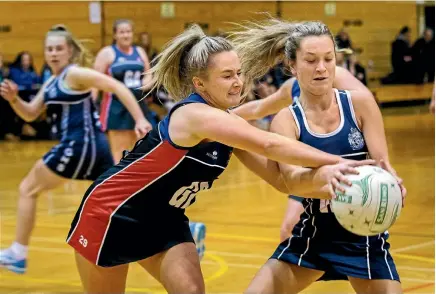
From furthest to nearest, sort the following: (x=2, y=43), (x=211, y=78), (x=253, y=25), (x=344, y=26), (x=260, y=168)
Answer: (x=344, y=26) < (x=2, y=43) < (x=253, y=25) < (x=260, y=168) < (x=211, y=78)

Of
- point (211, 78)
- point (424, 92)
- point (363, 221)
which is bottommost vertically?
point (424, 92)

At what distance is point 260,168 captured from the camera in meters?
3.93

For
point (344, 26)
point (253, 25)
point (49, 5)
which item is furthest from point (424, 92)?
point (253, 25)

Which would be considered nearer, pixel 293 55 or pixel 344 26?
pixel 293 55

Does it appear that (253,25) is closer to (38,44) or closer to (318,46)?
(318,46)

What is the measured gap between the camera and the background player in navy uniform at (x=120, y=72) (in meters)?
8.89

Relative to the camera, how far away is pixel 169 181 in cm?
370

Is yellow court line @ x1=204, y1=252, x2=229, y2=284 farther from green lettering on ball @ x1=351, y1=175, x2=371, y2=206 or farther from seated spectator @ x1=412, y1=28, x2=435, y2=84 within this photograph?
seated spectator @ x1=412, y1=28, x2=435, y2=84

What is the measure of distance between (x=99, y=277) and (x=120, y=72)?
546 cm

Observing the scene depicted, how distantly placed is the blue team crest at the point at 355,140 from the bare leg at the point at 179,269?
0.78 meters

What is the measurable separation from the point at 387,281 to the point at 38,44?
12.7m

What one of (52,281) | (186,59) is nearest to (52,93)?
(52,281)

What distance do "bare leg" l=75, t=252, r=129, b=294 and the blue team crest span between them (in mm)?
1080

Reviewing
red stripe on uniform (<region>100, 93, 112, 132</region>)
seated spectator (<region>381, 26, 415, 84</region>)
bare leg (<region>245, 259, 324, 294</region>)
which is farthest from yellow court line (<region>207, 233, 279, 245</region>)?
seated spectator (<region>381, 26, 415, 84</region>)
